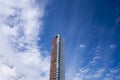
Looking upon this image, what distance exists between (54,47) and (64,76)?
13.6m

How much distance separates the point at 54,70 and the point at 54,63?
3.06 meters

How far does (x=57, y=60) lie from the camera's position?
240ft

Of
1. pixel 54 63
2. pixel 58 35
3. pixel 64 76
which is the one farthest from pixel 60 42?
pixel 64 76

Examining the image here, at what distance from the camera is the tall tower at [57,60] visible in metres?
69.8

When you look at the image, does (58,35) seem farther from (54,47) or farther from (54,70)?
(54,70)

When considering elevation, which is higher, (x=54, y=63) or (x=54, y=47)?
(x=54, y=47)

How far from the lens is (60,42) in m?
78.8

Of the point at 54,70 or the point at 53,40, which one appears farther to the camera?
the point at 53,40

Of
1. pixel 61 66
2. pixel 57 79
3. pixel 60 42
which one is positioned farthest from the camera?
pixel 60 42

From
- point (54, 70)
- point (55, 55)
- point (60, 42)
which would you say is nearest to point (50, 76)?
point (54, 70)

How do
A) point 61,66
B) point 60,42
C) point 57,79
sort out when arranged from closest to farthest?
point 57,79 < point 61,66 < point 60,42

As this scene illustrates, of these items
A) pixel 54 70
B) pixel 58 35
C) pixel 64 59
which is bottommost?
pixel 54 70

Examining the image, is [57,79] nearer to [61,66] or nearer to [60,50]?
[61,66]

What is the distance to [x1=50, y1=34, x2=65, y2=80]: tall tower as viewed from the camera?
69838 millimetres
